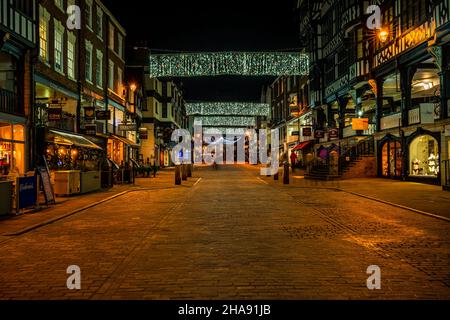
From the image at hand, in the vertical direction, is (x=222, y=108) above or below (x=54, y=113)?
above

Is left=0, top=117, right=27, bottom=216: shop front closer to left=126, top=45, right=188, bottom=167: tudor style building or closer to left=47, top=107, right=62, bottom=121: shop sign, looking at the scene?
left=47, top=107, right=62, bottom=121: shop sign

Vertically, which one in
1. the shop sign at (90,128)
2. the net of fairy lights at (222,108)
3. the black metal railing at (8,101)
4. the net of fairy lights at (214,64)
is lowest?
the shop sign at (90,128)

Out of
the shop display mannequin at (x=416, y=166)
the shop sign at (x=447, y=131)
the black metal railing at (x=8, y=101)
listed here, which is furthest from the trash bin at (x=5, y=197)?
the shop display mannequin at (x=416, y=166)

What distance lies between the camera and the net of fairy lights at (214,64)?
2823 centimetres

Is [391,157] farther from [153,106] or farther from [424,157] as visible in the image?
[153,106]

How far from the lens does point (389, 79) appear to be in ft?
97.8

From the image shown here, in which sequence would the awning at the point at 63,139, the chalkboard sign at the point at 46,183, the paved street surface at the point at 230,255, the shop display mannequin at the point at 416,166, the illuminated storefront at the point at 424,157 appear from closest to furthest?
the paved street surface at the point at 230,255, the chalkboard sign at the point at 46,183, the awning at the point at 63,139, the illuminated storefront at the point at 424,157, the shop display mannequin at the point at 416,166

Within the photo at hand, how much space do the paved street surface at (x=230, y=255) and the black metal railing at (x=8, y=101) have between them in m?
9.25

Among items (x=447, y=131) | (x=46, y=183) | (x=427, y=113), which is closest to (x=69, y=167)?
(x=46, y=183)

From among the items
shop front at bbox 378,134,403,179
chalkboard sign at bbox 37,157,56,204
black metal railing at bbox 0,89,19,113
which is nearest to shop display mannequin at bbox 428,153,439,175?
shop front at bbox 378,134,403,179

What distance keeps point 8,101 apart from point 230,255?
1647cm

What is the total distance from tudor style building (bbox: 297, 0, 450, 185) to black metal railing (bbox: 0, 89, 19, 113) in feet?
64.0

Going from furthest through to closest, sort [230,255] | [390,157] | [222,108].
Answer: [222,108]
[390,157]
[230,255]

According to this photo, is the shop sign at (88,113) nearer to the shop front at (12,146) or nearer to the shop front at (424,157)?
the shop front at (12,146)
